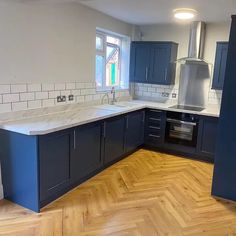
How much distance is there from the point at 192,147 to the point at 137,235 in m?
2.33

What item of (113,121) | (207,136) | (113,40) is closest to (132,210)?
(113,121)

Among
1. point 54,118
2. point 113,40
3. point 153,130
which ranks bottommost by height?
point 153,130

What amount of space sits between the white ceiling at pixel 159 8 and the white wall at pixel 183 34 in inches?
9.5

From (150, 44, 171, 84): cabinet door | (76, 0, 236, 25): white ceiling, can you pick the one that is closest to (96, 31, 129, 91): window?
(76, 0, 236, 25): white ceiling

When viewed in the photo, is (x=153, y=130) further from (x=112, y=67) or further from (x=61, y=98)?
(x=61, y=98)

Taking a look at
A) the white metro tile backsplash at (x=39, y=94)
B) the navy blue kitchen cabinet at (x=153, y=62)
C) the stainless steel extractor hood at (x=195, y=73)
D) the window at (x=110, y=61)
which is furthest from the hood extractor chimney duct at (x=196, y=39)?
the white metro tile backsplash at (x=39, y=94)

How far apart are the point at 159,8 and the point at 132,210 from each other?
2708mm

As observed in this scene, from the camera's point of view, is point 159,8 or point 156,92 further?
point 156,92

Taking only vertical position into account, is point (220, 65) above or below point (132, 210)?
above

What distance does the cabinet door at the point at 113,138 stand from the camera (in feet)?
11.5

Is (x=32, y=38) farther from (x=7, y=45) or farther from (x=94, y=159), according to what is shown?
(x=94, y=159)

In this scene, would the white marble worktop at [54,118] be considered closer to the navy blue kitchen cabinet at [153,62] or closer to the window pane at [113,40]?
the navy blue kitchen cabinet at [153,62]

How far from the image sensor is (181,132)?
4297 millimetres

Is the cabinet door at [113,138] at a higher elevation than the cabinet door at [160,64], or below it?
below
